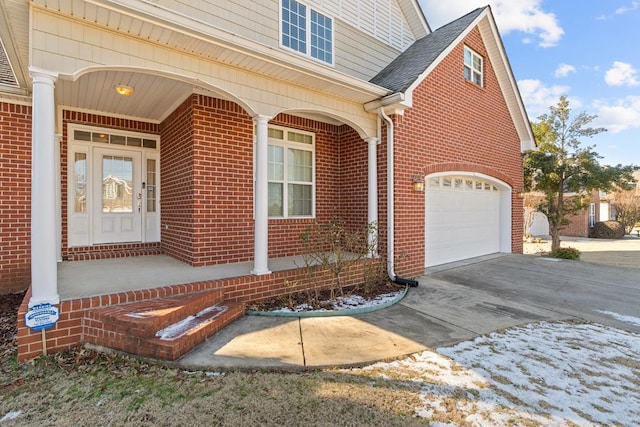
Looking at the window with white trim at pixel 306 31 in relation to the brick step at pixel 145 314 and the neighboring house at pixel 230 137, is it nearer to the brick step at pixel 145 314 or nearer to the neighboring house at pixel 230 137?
the neighboring house at pixel 230 137

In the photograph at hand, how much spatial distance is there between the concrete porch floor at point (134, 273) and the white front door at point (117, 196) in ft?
2.50

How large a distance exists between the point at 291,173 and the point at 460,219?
16.1ft

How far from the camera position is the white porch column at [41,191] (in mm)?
3236

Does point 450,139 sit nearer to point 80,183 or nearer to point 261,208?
point 261,208

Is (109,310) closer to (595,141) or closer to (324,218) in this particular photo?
(324,218)

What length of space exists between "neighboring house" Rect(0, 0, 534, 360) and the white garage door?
7 cm

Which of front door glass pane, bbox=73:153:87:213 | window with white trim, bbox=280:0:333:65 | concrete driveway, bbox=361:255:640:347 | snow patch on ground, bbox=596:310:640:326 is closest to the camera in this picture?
concrete driveway, bbox=361:255:640:347

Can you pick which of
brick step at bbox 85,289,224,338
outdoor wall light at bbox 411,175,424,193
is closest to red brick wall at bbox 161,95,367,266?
outdoor wall light at bbox 411,175,424,193

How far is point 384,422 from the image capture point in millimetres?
2357

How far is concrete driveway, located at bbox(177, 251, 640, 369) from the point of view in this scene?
3.33 meters

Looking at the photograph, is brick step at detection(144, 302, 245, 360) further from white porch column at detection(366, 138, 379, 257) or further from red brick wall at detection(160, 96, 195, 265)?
white porch column at detection(366, 138, 379, 257)

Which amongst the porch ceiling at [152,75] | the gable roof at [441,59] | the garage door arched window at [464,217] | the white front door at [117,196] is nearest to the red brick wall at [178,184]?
the porch ceiling at [152,75]

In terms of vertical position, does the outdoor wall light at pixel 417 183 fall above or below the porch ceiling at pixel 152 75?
below

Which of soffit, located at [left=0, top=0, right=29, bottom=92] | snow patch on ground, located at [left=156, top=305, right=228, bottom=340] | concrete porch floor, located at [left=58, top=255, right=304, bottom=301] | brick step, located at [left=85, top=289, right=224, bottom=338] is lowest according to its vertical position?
snow patch on ground, located at [left=156, top=305, right=228, bottom=340]
